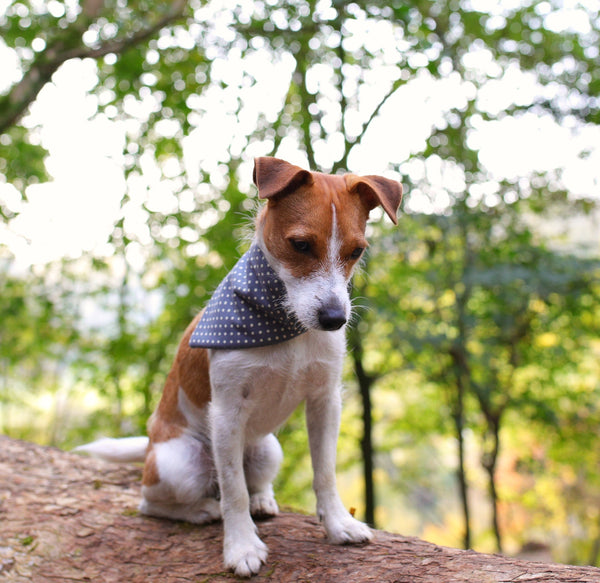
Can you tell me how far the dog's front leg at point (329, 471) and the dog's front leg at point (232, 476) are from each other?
0.36 m

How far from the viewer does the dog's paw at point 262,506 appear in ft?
10.4

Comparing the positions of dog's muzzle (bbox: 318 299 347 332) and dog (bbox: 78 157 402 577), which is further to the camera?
dog (bbox: 78 157 402 577)

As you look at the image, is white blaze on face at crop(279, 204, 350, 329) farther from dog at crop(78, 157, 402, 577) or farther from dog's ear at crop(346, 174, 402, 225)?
dog's ear at crop(346, 174, 402, 225)

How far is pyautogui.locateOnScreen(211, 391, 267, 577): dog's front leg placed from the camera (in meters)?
2.62

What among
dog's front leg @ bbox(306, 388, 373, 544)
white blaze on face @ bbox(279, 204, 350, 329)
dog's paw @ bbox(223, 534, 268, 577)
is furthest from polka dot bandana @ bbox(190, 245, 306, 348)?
dog's paw @ bbox(223, 534, 268, 577)

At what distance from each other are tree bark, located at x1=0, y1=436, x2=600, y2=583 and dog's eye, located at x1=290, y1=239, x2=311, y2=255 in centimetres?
145

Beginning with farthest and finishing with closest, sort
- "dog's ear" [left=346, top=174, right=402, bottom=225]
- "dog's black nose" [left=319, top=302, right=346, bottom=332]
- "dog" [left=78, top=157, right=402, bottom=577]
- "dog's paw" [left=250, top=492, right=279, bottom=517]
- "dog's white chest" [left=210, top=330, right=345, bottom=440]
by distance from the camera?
"dog's paw" [left=250, top=492, right=279, bottom=517] < "dog's white chest" [left=210, top=330, right=345, bottom=440] < "dog's ear" [left=346, top=174, right=402, bottom=225] < "dog" [left=78, top=157, right=402, bottom=577] < "dog's black nose" [left=319, top=302, right=346, bottom=332]

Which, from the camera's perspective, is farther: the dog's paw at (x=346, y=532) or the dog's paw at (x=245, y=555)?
the dog's paw at (x=346, y=532)

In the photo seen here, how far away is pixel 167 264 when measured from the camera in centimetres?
655

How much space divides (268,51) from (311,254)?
3.67m

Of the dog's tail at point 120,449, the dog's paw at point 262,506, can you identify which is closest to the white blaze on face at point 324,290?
the dog's paw at point 262,506

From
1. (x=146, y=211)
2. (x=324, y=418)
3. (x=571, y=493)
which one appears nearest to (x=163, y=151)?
(x=146, y=211)

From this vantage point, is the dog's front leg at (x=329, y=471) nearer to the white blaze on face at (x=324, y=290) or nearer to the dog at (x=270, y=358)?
the dog at (x=270, y=358)

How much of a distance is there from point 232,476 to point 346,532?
64 cm
